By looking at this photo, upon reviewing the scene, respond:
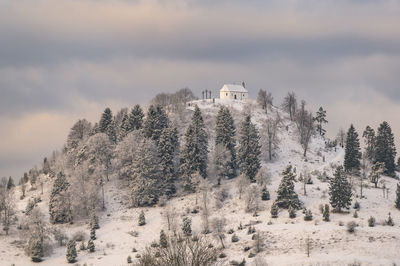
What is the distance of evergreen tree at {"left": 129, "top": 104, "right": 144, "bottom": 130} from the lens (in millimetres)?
106294

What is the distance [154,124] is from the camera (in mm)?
101875

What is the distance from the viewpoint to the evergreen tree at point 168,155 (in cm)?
9362

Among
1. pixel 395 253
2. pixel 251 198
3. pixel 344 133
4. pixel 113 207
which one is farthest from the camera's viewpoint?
pixel 344 133

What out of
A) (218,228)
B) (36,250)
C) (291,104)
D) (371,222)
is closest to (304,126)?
(291,104)

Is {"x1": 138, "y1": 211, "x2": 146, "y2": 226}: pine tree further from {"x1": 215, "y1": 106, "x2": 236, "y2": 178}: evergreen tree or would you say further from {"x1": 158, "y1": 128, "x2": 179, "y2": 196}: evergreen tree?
{"x1": 215, "y1": 106, "x2": 236, "y2": 178}: evergreen tree

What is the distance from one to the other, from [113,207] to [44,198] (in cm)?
1570

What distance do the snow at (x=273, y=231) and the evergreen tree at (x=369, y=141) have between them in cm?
863

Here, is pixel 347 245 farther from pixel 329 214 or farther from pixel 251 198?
pixel 251 198

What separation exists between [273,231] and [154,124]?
39433 mm

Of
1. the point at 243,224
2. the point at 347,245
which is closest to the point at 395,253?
the point at 347,245

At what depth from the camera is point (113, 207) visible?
9156cm

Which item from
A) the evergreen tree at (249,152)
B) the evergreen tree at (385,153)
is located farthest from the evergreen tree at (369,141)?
the evergreen tree at (249,152)

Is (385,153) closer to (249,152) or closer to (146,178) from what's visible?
(249,152)

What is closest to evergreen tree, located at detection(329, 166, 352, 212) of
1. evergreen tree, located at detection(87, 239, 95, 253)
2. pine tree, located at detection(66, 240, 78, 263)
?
evergreen tree, located at detection(87, 239, 95, 253)
